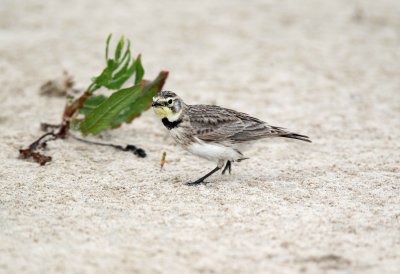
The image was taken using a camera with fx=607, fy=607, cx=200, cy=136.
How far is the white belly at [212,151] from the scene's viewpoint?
5496 mm

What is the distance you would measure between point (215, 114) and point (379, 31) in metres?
5.68

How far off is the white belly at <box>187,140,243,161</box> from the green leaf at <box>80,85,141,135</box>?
3.15 feet

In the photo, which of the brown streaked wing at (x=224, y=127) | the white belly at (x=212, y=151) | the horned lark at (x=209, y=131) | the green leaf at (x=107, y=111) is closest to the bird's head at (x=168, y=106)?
the horned lark at (x=209, y=131)

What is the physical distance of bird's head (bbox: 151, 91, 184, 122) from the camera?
5.55 meters

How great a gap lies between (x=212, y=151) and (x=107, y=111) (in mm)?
1305

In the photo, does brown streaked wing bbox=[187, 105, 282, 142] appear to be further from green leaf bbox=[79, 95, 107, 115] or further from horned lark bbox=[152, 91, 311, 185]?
green leaf bbox=[79, 95, 107, 115]

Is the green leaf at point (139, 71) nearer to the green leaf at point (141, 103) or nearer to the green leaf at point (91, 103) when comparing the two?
the green leaf at point (141, 103)

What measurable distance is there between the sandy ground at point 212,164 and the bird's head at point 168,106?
0.57 metres

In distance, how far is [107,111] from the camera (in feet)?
20.2

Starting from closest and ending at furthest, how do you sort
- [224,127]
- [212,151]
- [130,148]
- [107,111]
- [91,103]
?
[212,151]
[224,127]
[107,111]
[130,148]
[91,103]

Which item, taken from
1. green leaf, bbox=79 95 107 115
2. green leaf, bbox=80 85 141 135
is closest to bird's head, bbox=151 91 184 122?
green leaf, bbox=80 85 141 135

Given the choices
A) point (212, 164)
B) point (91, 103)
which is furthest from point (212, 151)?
point (91, 103)

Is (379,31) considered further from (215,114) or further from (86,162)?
(86,162)

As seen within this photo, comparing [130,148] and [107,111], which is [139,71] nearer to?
[107,111]
